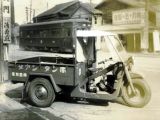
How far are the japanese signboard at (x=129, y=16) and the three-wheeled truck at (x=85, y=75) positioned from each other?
2841cm

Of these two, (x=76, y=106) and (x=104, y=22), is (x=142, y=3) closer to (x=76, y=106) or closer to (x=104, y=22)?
(x=104, y=22)

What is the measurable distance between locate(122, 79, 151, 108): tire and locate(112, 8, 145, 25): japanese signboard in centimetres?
2911

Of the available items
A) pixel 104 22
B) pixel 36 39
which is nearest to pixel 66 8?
pixel 104 22

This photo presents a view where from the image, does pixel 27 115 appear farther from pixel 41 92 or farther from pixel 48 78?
pixel 48 78

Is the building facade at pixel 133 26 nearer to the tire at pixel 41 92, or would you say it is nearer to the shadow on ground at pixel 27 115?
the tire at pixel 41 92

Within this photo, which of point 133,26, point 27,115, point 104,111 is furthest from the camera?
point 133,26

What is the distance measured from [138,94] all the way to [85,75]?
1.58 meters

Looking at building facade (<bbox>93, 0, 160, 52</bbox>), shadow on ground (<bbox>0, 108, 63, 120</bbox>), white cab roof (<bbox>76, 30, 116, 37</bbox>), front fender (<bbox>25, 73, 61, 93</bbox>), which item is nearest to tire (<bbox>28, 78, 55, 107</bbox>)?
front fender (<bbox>25, 73, 61, 93</bbox>)

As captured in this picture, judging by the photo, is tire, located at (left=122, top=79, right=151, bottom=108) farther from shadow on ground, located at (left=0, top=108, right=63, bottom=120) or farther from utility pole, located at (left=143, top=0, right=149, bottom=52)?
utility pole, located at (left=143, top=0, right=149, bottom=52)

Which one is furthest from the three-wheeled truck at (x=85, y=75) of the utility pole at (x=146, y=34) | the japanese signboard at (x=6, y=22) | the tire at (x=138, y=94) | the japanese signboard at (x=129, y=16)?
the japanese signboard at (x=129, y=16)

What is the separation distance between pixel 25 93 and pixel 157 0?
29.0 meters

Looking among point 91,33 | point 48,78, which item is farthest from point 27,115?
point 91,33

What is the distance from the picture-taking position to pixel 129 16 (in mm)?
39688

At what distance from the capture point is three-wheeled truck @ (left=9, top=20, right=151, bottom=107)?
31.5 feet
